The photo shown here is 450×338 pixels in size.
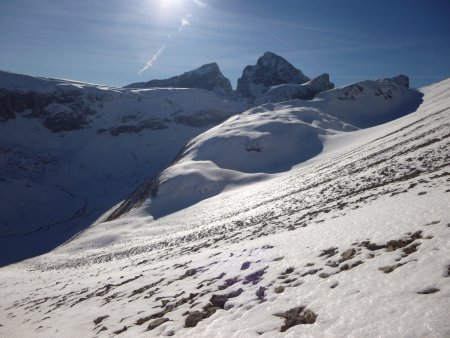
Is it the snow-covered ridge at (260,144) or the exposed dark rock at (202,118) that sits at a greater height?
the exposed dark rock at (202,118)

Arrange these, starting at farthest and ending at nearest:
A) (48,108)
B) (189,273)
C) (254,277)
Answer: (48,108) < (189,273) < (254,277)

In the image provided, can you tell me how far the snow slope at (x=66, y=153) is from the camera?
11219cm

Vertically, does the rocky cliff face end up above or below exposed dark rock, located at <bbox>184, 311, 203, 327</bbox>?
above

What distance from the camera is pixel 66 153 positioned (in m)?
166

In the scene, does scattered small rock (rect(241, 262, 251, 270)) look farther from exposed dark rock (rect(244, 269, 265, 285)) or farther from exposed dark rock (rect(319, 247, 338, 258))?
exposed dark rock (rect(319, 247, 338, 258))

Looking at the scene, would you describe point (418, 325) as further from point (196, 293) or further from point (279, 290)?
point (196, 293)

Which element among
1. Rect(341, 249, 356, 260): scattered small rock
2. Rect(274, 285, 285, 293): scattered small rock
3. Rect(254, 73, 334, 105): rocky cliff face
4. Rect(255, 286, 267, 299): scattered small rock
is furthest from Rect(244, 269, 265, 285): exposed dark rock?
Rect(254, 73, 334, 105): rocky cliff face

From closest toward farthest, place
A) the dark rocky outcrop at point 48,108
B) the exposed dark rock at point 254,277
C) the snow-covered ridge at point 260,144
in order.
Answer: the exposed dark rock at point 254,277
the snow-covered ridge at point 260,144
the dark rocky outcrop at point 48,108

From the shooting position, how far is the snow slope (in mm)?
112188

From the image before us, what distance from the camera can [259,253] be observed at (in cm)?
1348

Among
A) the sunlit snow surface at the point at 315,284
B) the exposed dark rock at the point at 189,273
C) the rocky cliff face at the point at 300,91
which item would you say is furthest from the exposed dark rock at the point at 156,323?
the rocky cliff face at the point at 300,91

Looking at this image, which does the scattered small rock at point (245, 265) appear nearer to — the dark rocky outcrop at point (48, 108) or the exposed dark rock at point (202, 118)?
the exposed dark rock at point (202, 118)

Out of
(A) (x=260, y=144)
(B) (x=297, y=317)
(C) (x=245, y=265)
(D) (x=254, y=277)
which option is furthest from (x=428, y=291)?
(A) (x=260, y=144)

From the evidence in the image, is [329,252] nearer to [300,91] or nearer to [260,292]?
[260,292]
